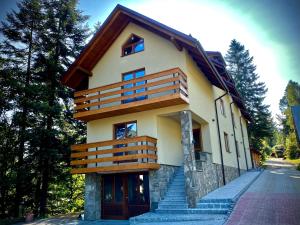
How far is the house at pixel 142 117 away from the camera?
12.4 metres

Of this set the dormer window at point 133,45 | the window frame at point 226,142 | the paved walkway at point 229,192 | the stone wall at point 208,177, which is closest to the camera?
the paved walkway at point 229,192

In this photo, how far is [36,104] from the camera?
16484mm

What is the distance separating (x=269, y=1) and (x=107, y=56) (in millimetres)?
11192

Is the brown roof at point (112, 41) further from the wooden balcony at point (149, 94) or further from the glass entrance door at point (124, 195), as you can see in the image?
the glass entrance door at point (124, 195)

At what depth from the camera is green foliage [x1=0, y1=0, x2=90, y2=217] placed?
17047 millimetres

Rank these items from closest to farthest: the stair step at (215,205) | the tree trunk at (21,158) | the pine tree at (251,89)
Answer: the stair step at (215,205) < the tree trunk at (21,158) < the pine tree at (251,89)

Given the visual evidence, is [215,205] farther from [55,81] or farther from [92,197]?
[55,81]

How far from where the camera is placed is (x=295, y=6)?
6629mm

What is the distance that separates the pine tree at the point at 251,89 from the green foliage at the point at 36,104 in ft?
86.0

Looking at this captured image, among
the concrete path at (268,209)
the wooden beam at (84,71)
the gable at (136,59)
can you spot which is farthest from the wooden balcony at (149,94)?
the concrete path at (268,209)

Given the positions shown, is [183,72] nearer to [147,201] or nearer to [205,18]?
[205,18]

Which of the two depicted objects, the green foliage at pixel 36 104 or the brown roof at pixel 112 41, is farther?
the green foliage at pixel 36 104

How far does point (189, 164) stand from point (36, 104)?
→ 37.5 feet

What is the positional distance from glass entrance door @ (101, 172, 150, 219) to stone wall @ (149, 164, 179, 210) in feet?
2.68
